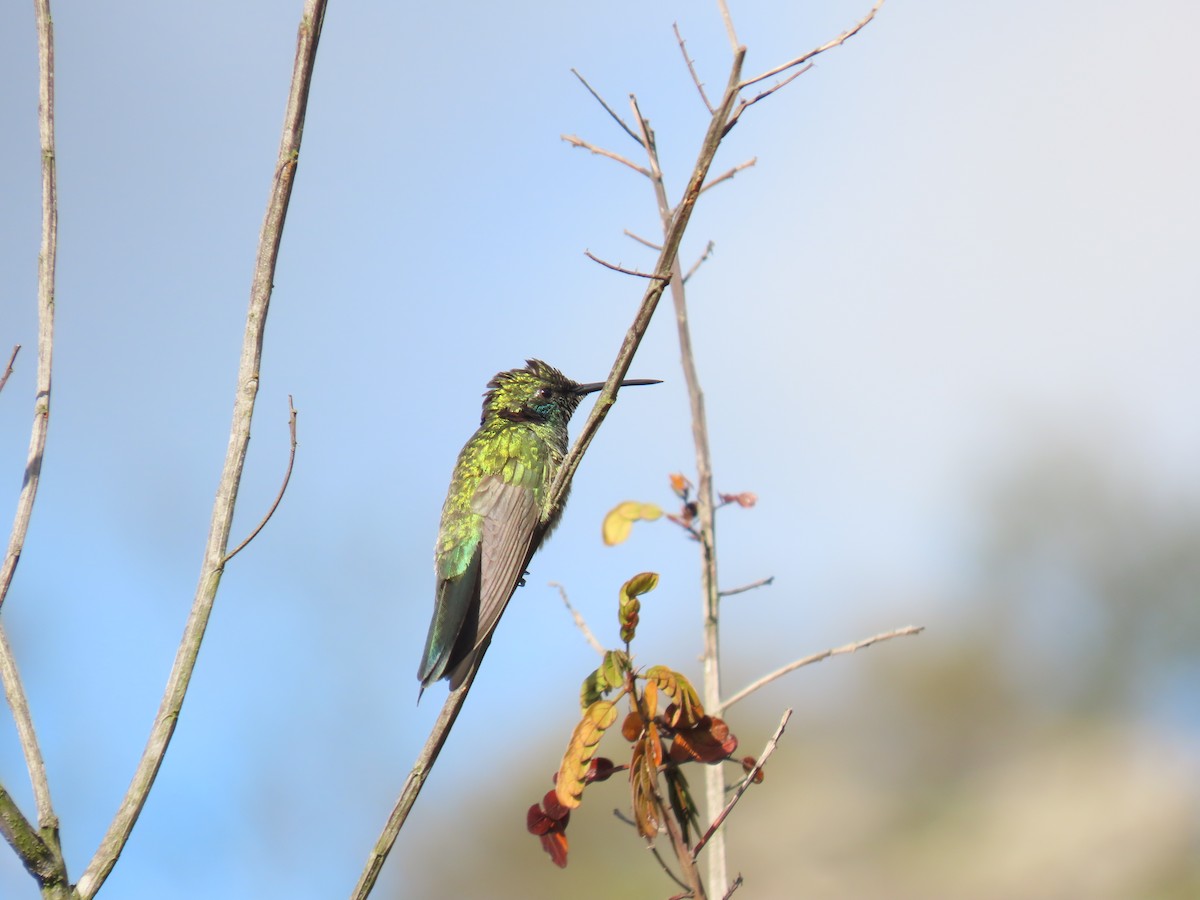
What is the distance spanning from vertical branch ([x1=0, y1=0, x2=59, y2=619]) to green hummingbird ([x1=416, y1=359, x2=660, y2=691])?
5.26ft

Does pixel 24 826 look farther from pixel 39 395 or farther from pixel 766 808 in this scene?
pixel 766 808

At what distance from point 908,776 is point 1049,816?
195 inches

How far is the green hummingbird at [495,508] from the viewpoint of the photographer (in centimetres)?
431

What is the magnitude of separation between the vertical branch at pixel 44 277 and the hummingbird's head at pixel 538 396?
3344mm

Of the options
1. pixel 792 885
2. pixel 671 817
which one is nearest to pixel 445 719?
pixel 671 817

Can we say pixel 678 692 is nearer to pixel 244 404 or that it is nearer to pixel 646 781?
pixel 646 781

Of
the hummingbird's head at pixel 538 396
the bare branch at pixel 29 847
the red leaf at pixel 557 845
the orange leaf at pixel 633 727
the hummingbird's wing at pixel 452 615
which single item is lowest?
the red leaf at pixel 557 845

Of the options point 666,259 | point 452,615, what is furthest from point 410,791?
point 452,615

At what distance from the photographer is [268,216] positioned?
7.87ft

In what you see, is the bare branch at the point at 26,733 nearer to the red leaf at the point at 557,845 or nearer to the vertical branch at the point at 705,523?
the red leaf at the point at 557,845

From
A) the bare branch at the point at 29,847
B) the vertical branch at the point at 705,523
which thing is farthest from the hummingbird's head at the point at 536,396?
the bare branch at the point at 29,847

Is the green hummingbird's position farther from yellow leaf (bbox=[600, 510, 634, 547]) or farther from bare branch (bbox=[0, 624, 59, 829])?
bare branch (bbox=[0, 624, 59, 829])

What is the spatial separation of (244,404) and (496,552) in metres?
2.44

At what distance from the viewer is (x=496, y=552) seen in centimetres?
474
